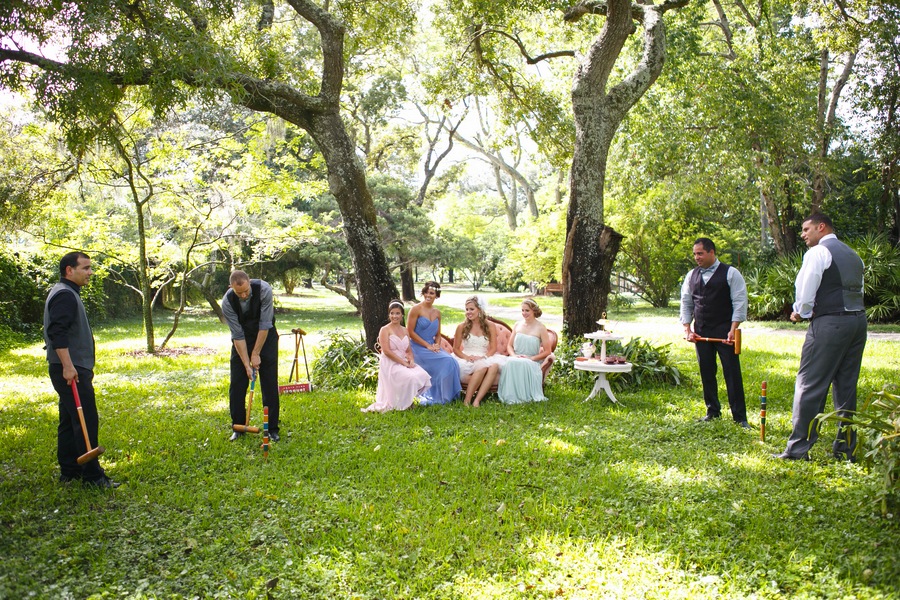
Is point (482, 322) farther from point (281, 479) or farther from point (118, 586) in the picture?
point (118, 586)

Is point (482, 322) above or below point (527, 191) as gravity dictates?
below

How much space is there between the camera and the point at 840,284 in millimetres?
5281

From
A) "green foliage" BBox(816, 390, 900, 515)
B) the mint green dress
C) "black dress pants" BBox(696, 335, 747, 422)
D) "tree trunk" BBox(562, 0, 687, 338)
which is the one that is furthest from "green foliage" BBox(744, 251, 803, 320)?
"green foliage" BBox(816, 390, 900, 515)

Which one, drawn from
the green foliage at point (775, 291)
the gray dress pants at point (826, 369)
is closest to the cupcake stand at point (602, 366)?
the gray dress pants at point (826, 369)

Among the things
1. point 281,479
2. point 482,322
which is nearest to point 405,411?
point 482,322

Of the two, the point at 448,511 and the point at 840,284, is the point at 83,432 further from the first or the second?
the point at 840,284

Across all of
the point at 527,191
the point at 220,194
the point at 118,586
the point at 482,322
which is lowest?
the point at 118,586

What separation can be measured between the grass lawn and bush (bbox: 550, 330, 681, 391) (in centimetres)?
108

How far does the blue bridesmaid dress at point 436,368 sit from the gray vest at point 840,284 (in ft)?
13.7

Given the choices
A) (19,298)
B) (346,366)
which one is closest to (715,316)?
(346,366)

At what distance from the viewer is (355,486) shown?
5105 millimetres

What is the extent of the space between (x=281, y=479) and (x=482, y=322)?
3.95 m

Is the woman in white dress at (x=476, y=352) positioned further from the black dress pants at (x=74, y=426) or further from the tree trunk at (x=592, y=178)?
the black dress pants at (x=74, y=426)

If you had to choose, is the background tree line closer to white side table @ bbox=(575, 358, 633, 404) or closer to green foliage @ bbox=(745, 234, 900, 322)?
green foliage @ bbox=(745, 234, 900, 322)
